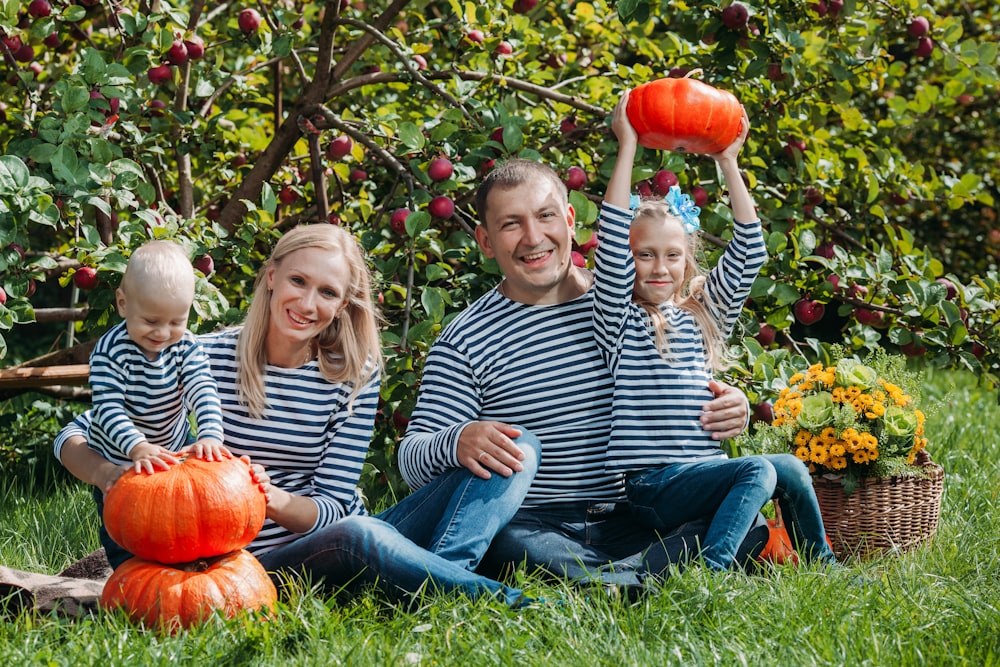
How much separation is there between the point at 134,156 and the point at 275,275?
123cm

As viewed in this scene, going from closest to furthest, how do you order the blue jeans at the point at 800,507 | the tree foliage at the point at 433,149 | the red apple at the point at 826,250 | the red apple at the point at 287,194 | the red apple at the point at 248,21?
the blue jeans at the point at 800,507 → the tree foliage at the point at 433,149 → the red apple at the point at 826,250 → the red apple at the point at 248,21 → the red apple at the point at 287,194

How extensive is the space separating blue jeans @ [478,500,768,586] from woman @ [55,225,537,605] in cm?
14

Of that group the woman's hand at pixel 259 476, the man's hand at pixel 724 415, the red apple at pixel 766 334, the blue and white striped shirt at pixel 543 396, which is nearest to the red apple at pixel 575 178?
the blue and white striped shirt at pixel 543 396

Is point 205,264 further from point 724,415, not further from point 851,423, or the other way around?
point 851,423

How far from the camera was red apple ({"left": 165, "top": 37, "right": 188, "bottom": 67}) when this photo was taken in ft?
11.5

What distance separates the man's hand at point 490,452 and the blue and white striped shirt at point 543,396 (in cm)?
22

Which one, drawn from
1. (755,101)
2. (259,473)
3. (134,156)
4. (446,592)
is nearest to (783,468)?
(446,592)

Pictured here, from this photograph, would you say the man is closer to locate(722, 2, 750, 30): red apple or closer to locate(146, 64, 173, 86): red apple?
locate(722, 2, 750, 30): red apple

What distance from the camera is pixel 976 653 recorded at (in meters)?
2.08

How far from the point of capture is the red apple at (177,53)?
11.5 ft

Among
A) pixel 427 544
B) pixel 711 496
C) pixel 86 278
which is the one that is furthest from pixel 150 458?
pixel 711 496

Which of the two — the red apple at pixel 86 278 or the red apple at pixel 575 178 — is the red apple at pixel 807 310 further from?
the red apple at pixel 86 278

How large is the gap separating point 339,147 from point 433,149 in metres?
0.36

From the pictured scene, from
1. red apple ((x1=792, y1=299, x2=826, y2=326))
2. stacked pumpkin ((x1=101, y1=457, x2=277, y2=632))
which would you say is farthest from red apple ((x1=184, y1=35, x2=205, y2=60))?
red apple ((x1=792, y1=299, x2=826, y2=326))
